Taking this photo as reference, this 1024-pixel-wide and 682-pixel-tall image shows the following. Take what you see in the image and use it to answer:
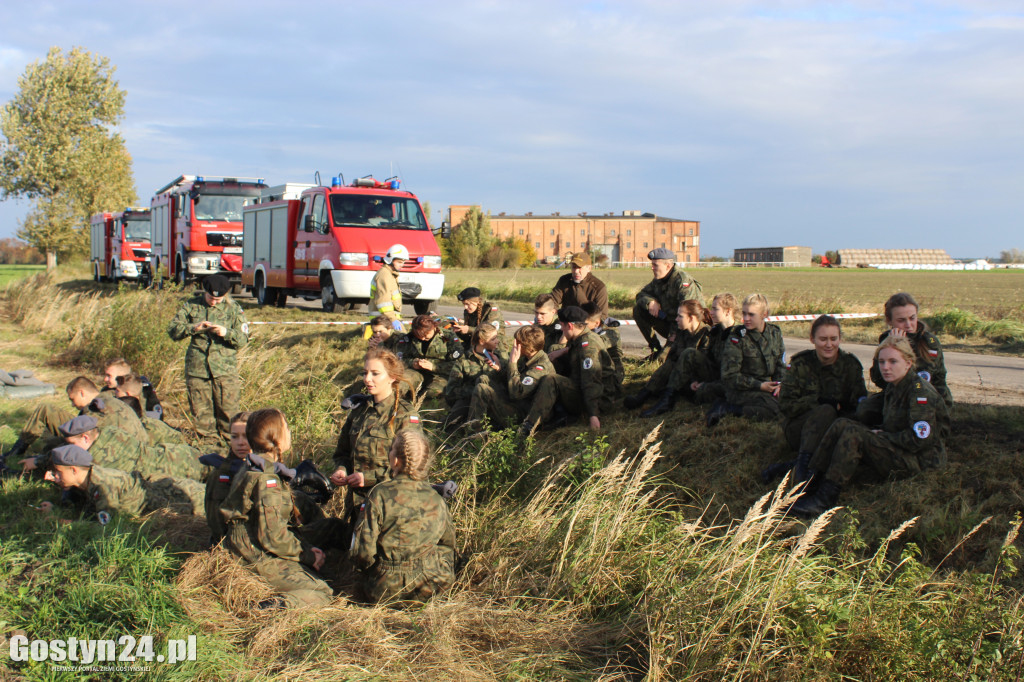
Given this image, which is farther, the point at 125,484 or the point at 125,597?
the point at 125,484

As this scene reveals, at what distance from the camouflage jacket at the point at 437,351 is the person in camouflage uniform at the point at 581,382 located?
4.78 feet

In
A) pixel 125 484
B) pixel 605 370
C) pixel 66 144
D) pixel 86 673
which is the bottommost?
pixel 86 673

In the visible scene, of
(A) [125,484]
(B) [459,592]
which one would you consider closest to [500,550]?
(B) [459,592]

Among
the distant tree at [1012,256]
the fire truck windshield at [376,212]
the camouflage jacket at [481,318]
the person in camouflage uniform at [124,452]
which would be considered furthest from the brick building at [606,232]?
the person in camouflage uniform at [124,452]

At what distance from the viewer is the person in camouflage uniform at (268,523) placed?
→ 172 inches

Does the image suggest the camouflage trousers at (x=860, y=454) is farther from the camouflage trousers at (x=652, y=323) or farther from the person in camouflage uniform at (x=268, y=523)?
the camouflage trousers at (x=652, y=323)

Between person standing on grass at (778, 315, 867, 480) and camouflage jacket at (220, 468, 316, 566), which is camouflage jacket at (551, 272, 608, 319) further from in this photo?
camouflage jacket at (220, 468, 316, 566)

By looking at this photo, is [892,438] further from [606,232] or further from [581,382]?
[606,232]

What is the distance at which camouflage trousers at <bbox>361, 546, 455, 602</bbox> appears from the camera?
4398 millimetres

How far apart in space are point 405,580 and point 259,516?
0.86 m

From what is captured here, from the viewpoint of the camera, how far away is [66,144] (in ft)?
129

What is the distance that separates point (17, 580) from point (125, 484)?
115 centimetres

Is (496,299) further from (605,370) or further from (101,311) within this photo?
(605,370)

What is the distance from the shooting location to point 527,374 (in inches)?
Result: 285
